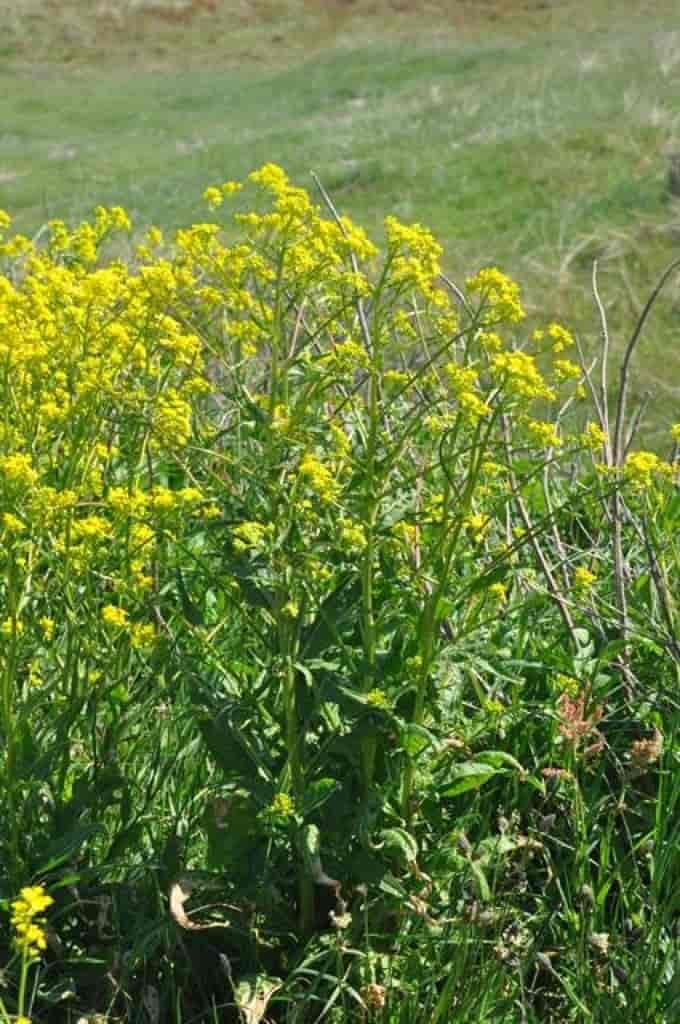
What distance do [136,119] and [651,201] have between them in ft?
62.6

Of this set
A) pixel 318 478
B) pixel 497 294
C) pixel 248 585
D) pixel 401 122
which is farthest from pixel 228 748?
pixel 401 122

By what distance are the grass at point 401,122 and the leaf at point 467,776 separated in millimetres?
3813

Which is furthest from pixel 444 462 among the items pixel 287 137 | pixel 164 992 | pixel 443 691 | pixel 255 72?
pixel 255 72

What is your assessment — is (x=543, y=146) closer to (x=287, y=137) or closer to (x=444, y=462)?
(x=287, y=137)

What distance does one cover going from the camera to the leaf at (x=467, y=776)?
2529 mm

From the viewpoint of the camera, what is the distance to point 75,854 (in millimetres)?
2596

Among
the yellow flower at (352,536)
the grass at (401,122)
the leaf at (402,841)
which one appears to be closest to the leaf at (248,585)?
the yellow flower at (352,536)

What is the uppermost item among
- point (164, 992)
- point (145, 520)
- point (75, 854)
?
point (145, 520)

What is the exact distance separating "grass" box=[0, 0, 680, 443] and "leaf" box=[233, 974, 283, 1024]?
4060 millimetres

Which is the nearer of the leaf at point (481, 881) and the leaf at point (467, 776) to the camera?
the leaf at point (481, 881)

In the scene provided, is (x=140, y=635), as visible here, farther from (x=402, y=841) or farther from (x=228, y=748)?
(x=402, y=841)

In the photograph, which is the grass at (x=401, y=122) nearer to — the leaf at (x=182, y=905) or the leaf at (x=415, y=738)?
the leaf at (x=415, y=738)

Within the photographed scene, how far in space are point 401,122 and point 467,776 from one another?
18087 mm

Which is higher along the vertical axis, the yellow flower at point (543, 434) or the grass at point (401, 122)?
the yellow flower at point (543, 434)
